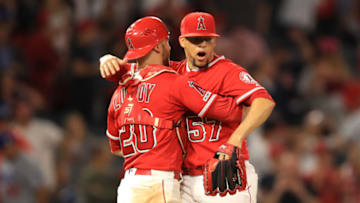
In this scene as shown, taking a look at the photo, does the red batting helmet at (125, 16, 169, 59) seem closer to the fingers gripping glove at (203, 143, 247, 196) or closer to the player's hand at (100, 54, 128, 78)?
the player's hand at (100, 54, 128, 78)

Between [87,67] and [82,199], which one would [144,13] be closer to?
[87,67]

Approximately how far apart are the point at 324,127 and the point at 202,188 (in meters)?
5.07

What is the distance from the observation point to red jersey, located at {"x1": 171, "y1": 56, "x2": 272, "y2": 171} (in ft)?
13.2

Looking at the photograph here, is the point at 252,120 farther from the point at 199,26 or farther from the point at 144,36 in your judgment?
the point at 144,36

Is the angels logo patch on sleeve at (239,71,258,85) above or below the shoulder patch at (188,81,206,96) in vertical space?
above

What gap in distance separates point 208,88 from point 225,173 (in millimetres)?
555

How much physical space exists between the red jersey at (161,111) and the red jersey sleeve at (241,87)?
62 mm

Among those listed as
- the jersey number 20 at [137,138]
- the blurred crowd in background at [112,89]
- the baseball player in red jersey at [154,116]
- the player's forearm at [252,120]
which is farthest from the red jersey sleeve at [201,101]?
the blurred crowd in background at [112,89]

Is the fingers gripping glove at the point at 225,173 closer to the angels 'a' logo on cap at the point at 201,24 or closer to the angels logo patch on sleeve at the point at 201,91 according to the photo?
the angels logo patch on sleeve at the point at 201,91

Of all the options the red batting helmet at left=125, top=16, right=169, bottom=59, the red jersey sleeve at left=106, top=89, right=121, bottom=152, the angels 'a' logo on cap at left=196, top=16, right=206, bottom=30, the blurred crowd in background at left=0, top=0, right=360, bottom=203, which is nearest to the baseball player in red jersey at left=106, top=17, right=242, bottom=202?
the red batting helmet at left=125, top=16, right=169, bottom=59

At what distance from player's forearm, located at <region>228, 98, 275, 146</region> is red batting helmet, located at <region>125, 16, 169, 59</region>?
29.5 inches

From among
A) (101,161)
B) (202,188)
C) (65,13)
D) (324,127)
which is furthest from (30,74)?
(202,188)

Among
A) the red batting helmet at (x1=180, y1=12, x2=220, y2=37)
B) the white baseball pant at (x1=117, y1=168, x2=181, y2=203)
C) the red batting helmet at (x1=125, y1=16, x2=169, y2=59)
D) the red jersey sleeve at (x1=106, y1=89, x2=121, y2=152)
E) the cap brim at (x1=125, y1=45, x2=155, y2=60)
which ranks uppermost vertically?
the red batting helmet at (x1=180, y1=12, x2=220, y2=37)

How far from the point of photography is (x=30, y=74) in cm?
888
